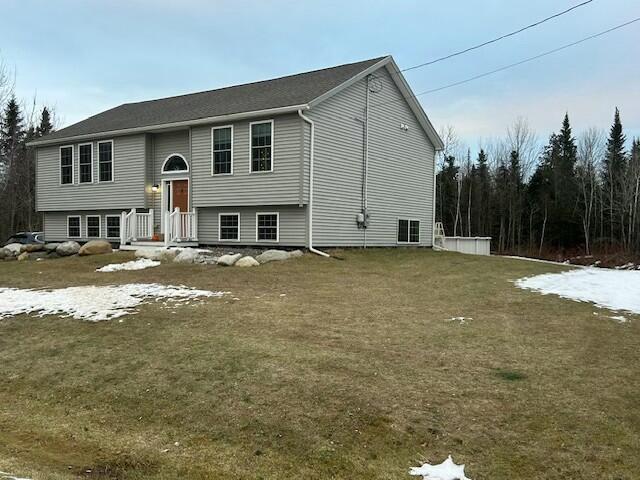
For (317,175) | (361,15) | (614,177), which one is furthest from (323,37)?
(614,177)

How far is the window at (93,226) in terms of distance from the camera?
21375mm

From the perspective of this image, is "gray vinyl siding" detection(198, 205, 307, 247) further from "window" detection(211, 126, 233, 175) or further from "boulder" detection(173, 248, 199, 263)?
"boulder" detection(173, 248, 199, 263)

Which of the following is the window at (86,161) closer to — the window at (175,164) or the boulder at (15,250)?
the boulder at (15,250)

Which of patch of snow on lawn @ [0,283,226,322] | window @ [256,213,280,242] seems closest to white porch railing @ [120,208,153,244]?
window @ [256,213,280,242]

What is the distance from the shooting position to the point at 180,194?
1911 cm

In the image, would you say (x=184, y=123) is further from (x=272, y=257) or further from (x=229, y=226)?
(x=272, y=257)

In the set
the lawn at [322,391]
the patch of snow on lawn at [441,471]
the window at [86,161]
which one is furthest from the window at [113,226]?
the patch of snow on lawn at [441,471]

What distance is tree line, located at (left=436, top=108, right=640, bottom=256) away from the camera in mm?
40625

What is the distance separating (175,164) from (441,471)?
17.4m

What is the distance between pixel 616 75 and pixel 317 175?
2117 cm

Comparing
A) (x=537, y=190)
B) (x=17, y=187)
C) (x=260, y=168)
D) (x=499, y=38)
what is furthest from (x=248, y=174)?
(x=537, y=190)

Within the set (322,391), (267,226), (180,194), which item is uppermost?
(180,194)

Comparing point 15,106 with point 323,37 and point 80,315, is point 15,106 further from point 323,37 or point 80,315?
point 80,315

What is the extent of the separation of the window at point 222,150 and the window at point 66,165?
798 cm
